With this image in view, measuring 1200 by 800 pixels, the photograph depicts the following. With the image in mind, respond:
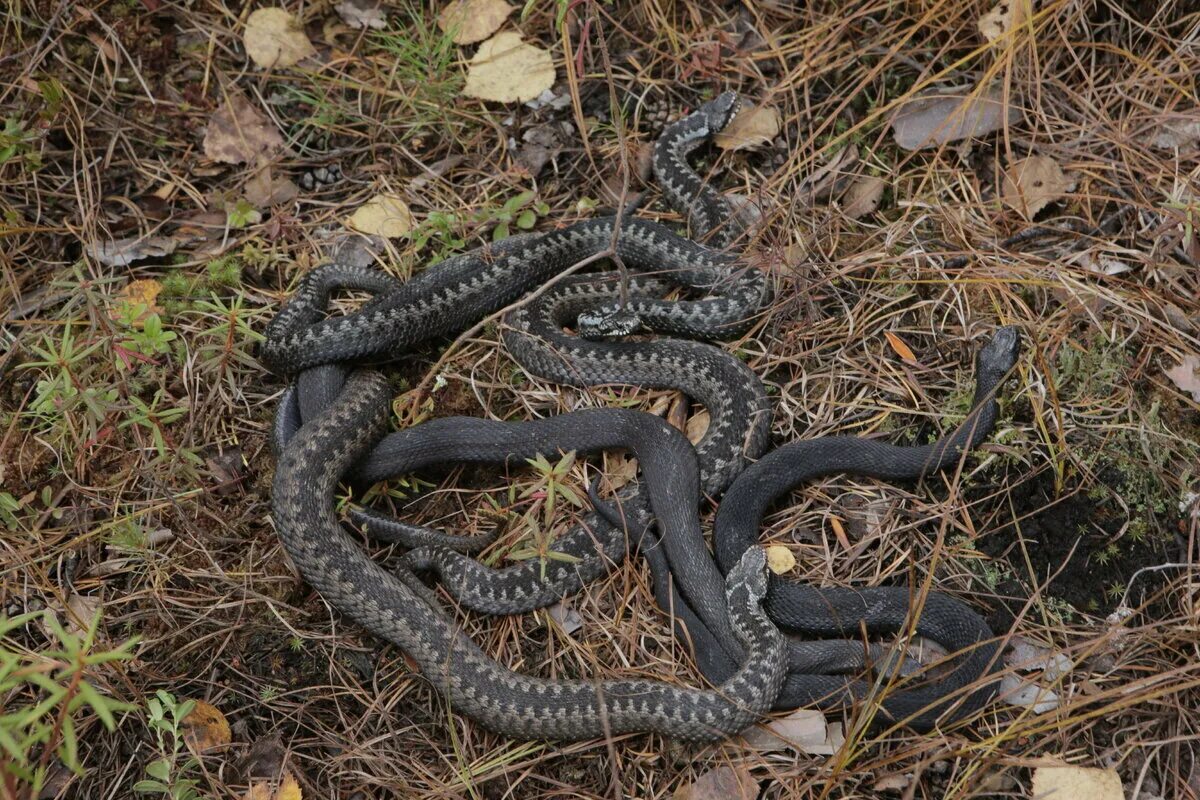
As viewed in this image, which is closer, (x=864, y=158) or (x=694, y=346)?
(x=694, y=346)

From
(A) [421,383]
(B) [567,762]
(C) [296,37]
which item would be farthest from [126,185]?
(B) [567,762]

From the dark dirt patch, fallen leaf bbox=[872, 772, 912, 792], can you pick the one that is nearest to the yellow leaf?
the dark dirt patch

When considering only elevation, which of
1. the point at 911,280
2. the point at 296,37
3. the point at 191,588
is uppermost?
the point at 296,37

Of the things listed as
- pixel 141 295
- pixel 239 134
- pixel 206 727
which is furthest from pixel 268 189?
pixel 206 727

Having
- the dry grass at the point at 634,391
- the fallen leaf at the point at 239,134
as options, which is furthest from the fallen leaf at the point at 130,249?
the fallen leaf at the point at 239,134

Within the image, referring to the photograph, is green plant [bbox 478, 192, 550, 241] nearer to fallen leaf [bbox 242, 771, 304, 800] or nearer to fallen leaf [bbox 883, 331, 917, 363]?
fallen leaf [bbox 883, 331, 917, 363]

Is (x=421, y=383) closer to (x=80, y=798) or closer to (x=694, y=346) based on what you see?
(x=694, y=346)

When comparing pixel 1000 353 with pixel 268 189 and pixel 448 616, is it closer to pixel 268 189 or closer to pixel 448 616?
pixel 448 616
